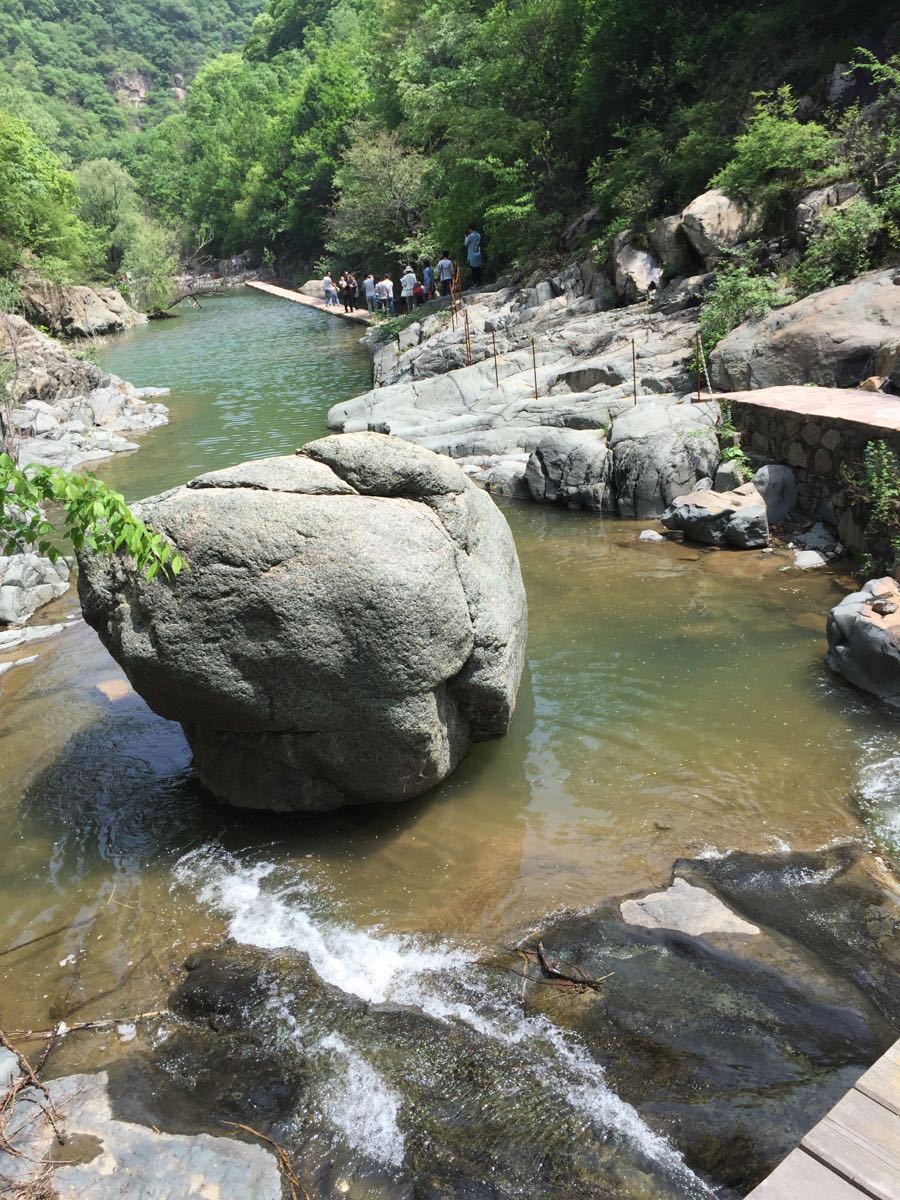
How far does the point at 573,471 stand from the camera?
1237 cm

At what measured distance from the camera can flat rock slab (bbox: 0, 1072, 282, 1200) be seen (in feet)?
11.2

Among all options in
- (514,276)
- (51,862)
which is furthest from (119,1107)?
(514,276)

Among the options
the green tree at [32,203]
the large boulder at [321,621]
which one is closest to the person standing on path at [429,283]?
the green tree at [32,203]

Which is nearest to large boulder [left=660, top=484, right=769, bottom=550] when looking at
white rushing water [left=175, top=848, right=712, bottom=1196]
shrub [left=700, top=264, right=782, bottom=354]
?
shrub [left=700, top=264, right=782, bottom=354]

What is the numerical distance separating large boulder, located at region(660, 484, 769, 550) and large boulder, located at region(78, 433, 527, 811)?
508 centimetres

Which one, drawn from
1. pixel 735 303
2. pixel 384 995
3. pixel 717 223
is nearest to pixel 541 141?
pixel 717 223

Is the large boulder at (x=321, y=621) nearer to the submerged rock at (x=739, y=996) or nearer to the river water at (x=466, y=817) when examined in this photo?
the river water at (x=466, y=817)

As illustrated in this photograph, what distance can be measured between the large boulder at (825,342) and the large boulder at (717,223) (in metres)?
4.61

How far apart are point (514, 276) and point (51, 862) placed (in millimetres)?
23342

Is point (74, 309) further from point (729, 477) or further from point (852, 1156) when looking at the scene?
point (852, 1156)

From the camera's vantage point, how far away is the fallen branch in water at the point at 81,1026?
430 cm

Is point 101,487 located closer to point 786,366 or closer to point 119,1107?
point 119,1107

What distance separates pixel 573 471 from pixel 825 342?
12.1 ft

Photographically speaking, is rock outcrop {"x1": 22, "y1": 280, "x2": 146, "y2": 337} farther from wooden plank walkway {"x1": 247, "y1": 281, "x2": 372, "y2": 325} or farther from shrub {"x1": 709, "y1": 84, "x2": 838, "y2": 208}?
shrub {"x1": 709, "y1": 84, "x2": 838, "y2": 208}
